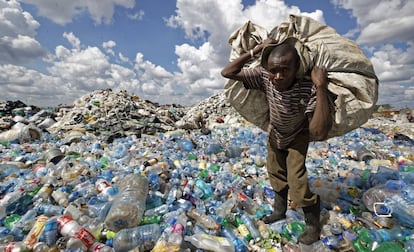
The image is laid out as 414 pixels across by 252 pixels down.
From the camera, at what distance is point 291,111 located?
2.06 metres

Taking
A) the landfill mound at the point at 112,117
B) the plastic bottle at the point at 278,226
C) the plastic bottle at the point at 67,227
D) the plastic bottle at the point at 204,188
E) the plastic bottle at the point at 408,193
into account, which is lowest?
the plastic bottle at the point at 278,226

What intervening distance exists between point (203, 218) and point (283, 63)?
5.32 feet

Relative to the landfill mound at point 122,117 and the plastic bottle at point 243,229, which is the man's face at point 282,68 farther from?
the landfill mound at point 122,117

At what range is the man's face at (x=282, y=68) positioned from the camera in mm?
1760

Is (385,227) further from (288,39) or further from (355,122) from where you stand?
(288,39)

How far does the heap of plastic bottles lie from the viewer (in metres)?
2.12

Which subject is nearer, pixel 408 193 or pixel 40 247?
pixel 40 247

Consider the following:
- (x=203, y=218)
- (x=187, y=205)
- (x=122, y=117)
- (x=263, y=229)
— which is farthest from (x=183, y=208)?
(x=122, y=117)

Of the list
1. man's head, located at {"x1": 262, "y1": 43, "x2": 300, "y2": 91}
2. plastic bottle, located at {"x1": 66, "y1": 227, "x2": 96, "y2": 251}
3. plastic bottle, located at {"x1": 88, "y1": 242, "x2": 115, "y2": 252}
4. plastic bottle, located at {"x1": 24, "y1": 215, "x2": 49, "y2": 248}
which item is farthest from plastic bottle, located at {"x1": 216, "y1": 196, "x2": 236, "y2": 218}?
plastic bottle, located at {"x1": 24, "y1": 215, "x2": 49, "y2": 248}

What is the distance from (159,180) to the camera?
3186 mm

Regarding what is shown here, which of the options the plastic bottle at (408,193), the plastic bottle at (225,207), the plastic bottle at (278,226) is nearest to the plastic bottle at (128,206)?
the plastic bottle at (225,207)

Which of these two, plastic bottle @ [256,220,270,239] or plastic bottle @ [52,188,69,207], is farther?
plastic bottle @ [52,188,69,207]

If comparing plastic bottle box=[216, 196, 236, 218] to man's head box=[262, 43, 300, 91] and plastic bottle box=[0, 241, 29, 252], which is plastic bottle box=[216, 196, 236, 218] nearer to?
man's head box=[262, 43, 300, 91]

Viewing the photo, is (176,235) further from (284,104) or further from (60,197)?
(60,197)
